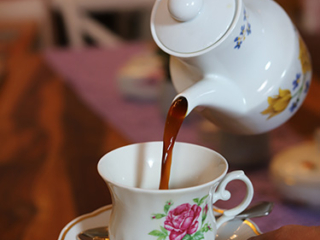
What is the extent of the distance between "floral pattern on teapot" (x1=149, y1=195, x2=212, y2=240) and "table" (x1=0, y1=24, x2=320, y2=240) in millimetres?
159

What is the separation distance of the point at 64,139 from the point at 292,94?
509mm

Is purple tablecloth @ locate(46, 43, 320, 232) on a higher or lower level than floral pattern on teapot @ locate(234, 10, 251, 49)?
lower

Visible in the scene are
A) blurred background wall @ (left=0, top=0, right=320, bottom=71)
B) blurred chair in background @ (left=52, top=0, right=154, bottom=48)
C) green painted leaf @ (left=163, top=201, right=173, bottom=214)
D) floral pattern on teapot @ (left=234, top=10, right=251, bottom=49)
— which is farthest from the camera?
blurred background wall @ (left=0, top=0, right=320, bottom=71)

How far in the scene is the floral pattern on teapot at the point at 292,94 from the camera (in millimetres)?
610

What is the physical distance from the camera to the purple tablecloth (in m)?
0.66

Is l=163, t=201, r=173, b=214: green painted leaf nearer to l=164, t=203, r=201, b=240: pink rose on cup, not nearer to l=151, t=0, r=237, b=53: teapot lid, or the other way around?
l=164, t=203, r=201, b=240: pink rose on cup

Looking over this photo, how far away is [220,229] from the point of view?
552 millimetres

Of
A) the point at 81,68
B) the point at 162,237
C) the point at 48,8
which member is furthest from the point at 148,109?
the point at 48,8

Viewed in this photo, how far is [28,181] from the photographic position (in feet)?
2.58

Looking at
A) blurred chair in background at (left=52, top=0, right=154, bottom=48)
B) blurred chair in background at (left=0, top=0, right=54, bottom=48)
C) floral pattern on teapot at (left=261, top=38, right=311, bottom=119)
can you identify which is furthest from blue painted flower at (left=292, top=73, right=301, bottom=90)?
blurred chair in background at (left=0, top=0, right=54, bottom=48)

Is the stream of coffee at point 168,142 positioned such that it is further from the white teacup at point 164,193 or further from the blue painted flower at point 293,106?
the blue painted flower at point 293,106

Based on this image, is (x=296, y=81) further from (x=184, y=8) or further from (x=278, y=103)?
(x=184, y=8)

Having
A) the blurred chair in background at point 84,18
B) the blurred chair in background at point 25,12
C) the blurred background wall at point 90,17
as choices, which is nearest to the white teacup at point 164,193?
the blurred background wall at point 90,17

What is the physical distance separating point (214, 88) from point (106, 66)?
101cm
